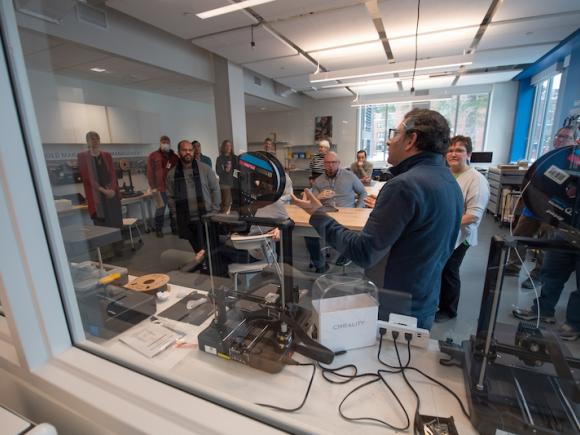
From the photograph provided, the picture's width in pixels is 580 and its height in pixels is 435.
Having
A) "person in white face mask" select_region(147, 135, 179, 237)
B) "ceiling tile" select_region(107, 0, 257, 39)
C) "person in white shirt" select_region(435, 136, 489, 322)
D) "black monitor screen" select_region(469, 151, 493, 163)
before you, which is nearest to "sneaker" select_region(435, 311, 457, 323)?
"person in white shirt" select_region(435, 136, 489, 322)

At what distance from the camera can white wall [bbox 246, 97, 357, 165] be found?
793 cm

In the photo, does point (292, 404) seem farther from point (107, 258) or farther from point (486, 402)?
point (107, 258)

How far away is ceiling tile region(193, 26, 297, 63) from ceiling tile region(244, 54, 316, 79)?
22cm

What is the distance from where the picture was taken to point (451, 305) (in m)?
2.30

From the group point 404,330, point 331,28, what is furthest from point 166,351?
point 331,28

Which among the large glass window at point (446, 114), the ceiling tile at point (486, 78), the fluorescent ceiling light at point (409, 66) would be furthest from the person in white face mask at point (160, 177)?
the ceiling tile at point (486, 78)

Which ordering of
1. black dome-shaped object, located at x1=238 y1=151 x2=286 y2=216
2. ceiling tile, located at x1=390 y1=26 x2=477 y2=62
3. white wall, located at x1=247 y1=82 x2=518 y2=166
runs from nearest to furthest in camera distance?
1. black dome-shaped object, located at x1=238 y1=151 x2=286 y2=216
2. ceiling tile, located at x1=390 y1=26 x2=477 y2=62
3. white wall, located at x1=247 y1=82 x2=518 y2=166

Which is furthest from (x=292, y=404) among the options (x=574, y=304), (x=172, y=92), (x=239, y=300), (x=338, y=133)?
(x=338, y=133)

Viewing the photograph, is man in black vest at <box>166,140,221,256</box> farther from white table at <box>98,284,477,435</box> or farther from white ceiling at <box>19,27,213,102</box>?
white table at <box>98,284,477,435</box>

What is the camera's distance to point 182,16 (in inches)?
119

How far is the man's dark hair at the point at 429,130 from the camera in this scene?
109 centimetres

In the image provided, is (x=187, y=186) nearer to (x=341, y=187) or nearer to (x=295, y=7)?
(x=341, y=187)

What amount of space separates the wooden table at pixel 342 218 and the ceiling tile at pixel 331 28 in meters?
2.07

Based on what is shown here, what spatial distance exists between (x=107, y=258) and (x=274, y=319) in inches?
38.0
